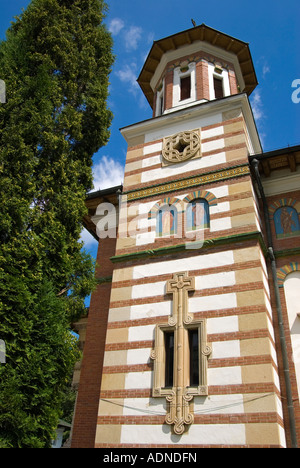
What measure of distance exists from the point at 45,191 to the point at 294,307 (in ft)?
23.3

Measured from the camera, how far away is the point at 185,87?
16.3m

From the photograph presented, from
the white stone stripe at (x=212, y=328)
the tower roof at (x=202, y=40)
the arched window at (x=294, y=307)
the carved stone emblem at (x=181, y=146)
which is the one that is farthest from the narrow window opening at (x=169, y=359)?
the tower roof at (x=202, y=40)

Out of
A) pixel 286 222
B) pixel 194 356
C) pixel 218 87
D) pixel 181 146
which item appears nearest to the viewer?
pixel 194 356

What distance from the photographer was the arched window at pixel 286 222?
39.7 ft

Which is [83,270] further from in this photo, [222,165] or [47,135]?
[222,165]

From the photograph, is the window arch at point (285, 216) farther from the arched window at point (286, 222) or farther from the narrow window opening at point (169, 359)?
the narrow window opening at point (169, 359)

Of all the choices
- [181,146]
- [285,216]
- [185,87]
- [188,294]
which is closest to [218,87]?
[185,87]

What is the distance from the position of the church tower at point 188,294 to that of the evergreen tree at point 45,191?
2.24 meters

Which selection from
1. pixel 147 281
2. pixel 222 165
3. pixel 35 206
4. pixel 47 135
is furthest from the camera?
pixel 222 165

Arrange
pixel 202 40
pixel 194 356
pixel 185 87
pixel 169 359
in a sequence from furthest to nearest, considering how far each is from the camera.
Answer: pixel 202 40 < pixel 185 87 < pixel 169 359 < pixel 194 356

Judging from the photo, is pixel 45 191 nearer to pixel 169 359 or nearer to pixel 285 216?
pixel 169 359

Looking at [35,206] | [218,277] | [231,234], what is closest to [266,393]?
[218,277]
